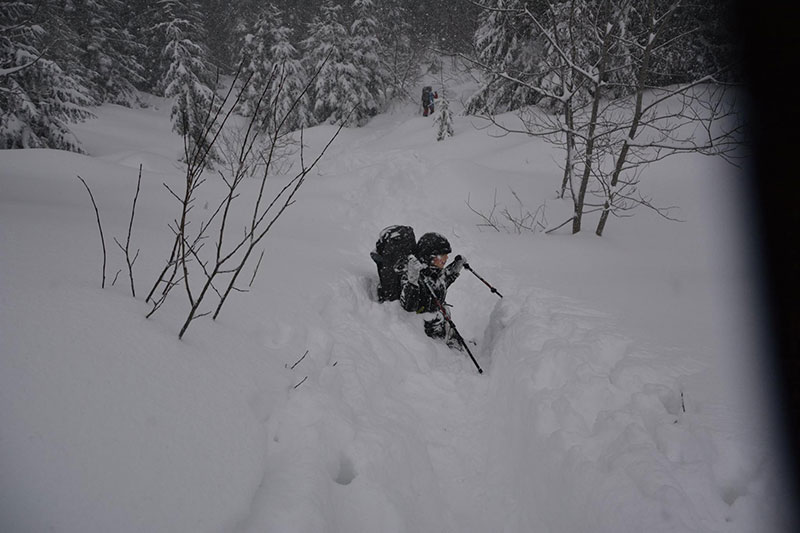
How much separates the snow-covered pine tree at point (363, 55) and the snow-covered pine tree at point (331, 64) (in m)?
0.45

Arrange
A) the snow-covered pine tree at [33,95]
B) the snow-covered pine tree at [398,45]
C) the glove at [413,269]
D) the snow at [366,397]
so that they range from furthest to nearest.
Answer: the snow-covered pine tree at [398,45]
the snow-covered pine tree at [33,95]
the glove at [413,269]
the snow at [366,397]

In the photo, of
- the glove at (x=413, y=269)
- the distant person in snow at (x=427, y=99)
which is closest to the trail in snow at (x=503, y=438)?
the glove at (x=413, y=269)

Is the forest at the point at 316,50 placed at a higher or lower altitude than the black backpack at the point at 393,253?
higher

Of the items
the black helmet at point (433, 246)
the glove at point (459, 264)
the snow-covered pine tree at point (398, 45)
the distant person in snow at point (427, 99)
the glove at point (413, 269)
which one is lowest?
the glove at point (413, 269)

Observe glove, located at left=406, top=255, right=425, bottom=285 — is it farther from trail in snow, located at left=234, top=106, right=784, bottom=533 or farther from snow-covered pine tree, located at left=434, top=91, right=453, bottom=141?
snow-covered pine tree, located at left=434, top=91, right=453, bottom=141

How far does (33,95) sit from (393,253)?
13449mm

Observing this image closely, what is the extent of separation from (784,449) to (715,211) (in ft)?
19.3

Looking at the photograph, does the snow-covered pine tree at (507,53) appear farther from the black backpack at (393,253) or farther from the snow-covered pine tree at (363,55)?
the black backpack at (393,253)

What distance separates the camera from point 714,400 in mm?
2229

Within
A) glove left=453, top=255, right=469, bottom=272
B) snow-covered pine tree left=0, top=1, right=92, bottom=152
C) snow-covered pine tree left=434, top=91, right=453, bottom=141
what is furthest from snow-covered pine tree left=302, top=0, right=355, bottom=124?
glove left=453, top=255, right=469, bottom=272

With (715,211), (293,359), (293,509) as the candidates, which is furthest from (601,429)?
(715,211)

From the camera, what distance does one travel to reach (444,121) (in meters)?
14.3

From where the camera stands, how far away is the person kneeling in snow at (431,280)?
433 centimetres

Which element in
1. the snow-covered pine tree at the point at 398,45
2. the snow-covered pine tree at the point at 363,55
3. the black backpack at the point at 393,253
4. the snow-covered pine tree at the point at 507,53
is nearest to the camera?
the black backpack at the point at 393,253
